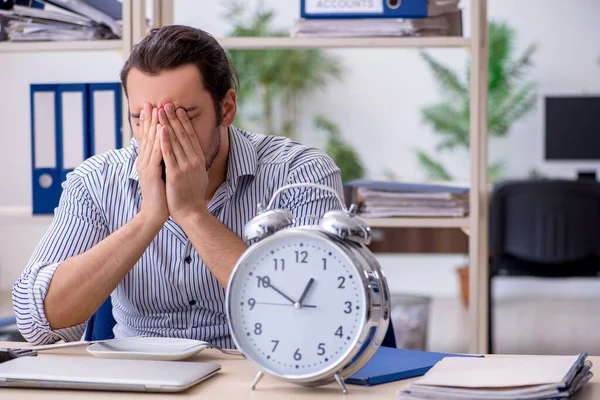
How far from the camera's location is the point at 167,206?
4.89 feet

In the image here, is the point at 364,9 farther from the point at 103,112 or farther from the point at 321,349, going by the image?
the point at 321,349

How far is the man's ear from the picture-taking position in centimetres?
172

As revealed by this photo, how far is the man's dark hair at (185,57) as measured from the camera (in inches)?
61.4

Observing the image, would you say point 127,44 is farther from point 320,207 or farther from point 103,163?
point 320,207

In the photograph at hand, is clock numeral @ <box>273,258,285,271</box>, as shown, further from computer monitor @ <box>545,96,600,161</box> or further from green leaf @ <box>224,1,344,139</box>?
green leaf @ <box>224,1,344,139</box>

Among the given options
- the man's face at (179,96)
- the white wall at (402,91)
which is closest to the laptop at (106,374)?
the man's face at (179,96)

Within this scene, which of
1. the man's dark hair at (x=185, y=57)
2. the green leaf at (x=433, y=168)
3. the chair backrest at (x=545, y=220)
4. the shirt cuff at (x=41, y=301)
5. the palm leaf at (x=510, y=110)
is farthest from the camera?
the green leaf at (x=433, y=168)

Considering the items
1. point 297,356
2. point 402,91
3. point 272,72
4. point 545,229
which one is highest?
point 272,72

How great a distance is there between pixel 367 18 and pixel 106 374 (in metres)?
1.55

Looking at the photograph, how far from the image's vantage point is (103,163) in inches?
67.6

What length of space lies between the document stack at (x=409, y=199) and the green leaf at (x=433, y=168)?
392 cm

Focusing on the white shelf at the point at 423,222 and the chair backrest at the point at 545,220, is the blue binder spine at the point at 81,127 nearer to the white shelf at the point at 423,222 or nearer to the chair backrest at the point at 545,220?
the white shelf at the point at 423,222

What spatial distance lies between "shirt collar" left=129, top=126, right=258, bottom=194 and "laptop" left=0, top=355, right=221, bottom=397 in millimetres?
564

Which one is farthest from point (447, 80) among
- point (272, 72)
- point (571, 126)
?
point (272, 72)
